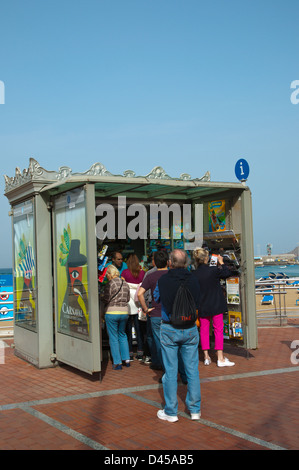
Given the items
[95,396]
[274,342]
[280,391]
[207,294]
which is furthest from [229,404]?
[274,342]

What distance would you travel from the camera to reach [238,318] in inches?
330

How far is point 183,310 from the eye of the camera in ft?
17.5

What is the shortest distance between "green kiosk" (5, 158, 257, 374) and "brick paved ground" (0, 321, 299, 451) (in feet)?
1.49

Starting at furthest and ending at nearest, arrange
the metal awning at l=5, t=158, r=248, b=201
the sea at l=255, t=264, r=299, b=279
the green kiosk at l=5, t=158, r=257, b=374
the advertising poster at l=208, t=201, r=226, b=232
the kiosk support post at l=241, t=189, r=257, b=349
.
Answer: the sea at l=255, t=264, r=299, b=279, the advertising poster at l=208, t=201, r=226, b=232, the kiosk support post at l=241, t=189, r=257, b=349, the metal awning at l=5, t=158, r=248, b=201, the green kiosk at l=5, t=158, r=257, b=374

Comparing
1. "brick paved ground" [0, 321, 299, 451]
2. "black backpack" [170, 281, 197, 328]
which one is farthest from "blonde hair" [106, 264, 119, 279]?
"black backpack" [170, 281, 197, 328]

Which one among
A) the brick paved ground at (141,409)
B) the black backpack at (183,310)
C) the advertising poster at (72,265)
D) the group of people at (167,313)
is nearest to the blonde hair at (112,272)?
the group of people at (167,313)

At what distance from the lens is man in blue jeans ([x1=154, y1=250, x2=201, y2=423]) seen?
5.39 meters

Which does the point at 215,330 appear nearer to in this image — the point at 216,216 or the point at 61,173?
the point at 216,216

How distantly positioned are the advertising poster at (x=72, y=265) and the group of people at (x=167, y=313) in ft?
1.84

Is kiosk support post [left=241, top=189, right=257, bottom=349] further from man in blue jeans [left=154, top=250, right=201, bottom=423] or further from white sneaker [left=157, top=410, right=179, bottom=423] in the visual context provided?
white sneaker [left=157, top=410, right=179, bottom=423]

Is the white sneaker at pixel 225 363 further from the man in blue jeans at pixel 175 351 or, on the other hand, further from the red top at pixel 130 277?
the man in blue jeans at pixel 175 351

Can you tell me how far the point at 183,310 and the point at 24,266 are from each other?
473 centimetres

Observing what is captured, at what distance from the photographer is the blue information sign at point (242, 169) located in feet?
27.6
